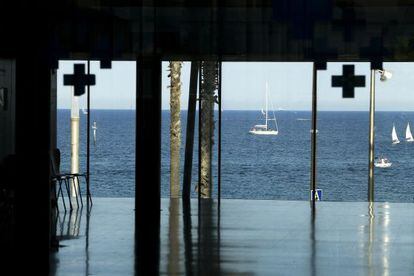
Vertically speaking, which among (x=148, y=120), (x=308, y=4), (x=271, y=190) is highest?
(x=308, y=4)

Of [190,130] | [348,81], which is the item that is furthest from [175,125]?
[348,81]

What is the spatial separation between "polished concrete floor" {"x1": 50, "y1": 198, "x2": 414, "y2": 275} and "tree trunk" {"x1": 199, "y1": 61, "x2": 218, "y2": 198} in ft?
5.85

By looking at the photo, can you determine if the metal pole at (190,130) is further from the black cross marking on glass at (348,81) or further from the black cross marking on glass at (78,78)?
the black cross marking on glass at (348,81)

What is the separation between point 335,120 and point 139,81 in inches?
291

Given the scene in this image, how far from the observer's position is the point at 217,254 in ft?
35.9

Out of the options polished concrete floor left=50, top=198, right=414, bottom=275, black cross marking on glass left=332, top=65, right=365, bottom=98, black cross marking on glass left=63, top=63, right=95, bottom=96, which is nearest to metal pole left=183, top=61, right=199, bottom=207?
polished concrete floor left=50, top=198, right=414, bottom=275

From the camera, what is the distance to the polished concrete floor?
10.1 metres

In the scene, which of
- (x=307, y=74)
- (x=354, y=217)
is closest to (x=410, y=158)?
(x=307, y=74)

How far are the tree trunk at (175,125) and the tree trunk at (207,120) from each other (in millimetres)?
1396

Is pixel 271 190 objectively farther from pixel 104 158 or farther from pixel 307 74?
pixel 307 74

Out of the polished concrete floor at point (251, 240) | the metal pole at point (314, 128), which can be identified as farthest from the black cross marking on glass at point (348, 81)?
the metal pole at point (314, 128)

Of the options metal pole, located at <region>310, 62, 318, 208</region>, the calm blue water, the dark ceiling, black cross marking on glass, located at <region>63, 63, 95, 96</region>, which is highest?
the dark ceiling

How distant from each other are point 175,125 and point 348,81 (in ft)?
25.5

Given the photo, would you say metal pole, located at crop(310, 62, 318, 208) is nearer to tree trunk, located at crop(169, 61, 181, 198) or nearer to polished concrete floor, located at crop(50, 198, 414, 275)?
polished concrete floor, located at crop(50, 198, 414, 275)
